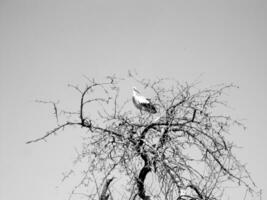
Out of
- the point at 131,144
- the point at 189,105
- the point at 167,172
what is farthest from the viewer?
the point at 189,105

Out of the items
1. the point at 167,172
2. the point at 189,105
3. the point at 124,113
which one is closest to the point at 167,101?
the point at 189,105

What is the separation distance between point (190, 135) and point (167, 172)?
0.65 metres

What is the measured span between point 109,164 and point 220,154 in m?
1.28

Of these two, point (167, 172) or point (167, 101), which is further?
point (167, 101)

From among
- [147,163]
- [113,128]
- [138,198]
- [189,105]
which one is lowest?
[138,198]

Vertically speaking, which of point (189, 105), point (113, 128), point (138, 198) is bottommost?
point (138, 198)

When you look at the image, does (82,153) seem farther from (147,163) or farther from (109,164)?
(147,163)

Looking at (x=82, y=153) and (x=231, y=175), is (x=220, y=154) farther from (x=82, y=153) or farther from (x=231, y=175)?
(x=82, y=153)

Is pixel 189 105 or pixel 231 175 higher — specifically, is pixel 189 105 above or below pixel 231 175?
above

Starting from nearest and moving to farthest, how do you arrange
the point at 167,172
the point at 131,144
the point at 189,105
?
the point at 167,172 < the point at 131,144 < the point at 189,105

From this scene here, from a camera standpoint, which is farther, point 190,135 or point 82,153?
point 190,135

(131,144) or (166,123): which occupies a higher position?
(166,123)

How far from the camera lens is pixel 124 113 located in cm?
479

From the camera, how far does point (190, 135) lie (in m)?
4.77
